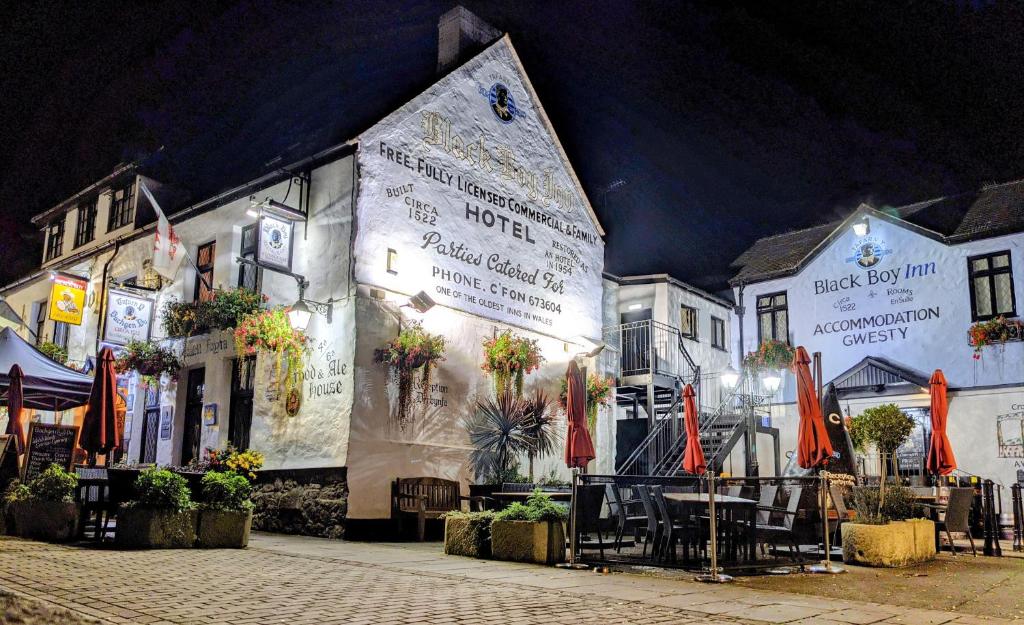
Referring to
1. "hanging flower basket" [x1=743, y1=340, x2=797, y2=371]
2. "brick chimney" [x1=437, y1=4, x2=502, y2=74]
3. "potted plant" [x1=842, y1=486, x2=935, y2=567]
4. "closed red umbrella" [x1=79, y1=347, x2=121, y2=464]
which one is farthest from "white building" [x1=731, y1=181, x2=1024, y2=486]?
"closed red umbrella" [x1=79, y1=347, x2=121, y2=464]

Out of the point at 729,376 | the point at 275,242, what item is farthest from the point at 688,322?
the point at 275,242

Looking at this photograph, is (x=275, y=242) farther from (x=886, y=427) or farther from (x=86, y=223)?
(x=886, y=427)

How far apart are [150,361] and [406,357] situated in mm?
6169

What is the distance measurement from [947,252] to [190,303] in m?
17.6

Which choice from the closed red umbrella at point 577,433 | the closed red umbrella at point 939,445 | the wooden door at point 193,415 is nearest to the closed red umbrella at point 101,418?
the wooden door at point 193,415

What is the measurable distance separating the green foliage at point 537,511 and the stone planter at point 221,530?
3376 mm

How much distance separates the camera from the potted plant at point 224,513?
989 centimetres

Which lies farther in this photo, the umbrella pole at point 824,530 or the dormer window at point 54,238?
the dormer window at point 54,238

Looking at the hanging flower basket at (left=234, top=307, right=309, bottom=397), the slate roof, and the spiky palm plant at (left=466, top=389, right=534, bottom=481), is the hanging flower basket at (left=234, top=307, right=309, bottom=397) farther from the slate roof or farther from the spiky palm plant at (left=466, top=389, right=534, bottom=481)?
the slate roof

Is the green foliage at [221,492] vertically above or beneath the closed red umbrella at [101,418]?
beneath

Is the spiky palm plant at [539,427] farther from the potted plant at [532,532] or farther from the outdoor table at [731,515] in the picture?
the outdoor table at [731,515]

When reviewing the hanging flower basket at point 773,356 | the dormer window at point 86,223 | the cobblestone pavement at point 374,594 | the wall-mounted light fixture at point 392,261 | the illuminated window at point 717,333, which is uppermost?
the dormer window at point 86,223

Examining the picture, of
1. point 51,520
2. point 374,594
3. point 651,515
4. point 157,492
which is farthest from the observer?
point 51,520

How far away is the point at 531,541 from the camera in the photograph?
8.88 meters
